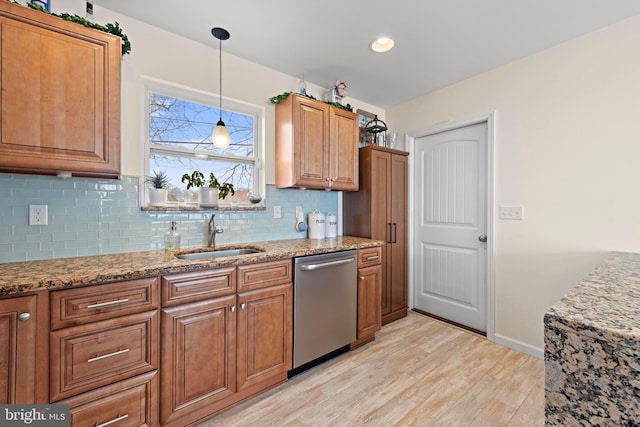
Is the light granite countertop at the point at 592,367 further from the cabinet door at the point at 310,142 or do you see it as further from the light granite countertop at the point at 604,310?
the cabinet door at the point at 310,142

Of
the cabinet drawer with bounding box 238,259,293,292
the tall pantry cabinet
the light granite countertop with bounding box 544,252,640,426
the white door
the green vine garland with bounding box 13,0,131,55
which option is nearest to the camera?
the light granite countertop with bounding box 544,252,640,426

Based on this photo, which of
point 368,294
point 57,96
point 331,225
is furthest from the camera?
point 331,225

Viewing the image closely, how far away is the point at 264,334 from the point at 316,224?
117 centimetres

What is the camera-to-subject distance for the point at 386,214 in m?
2.96

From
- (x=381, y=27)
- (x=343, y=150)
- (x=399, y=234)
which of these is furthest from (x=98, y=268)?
(x=399, y=234)

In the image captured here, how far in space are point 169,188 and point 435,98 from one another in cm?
282

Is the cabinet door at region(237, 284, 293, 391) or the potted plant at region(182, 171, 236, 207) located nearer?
the cabinet door at region(237, 284, 293, 391)

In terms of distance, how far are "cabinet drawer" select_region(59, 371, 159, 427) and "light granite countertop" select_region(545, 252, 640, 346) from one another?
175cm

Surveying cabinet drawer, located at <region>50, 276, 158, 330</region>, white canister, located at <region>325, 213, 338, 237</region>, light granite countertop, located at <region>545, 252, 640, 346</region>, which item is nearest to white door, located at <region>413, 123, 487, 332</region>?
white canister, located at <region>325, 213, 338, 237</region>

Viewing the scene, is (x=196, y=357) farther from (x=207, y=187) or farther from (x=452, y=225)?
(x=452, y=225)

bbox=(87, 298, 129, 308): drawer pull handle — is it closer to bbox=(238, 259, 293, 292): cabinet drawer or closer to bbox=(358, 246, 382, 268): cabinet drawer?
bbox=(238, 259, 293, 292): cabinet drawer

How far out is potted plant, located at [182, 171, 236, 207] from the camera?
7.02 feet

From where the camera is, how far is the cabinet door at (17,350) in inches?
44.0

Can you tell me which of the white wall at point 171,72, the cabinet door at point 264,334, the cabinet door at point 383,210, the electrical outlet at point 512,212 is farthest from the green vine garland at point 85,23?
the electrical outlet at point 512,212
